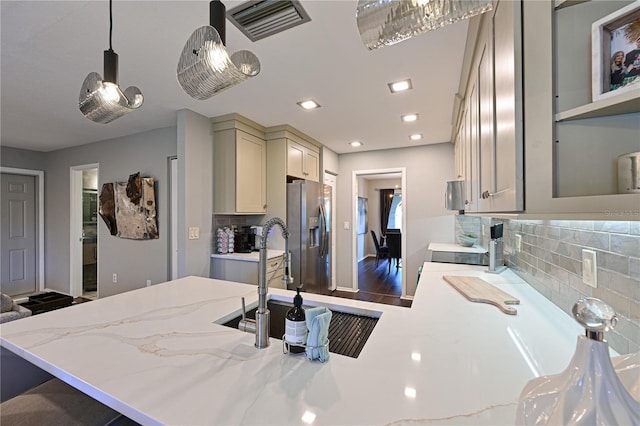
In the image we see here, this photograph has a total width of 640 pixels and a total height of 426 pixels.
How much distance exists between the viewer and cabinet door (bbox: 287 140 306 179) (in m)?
3.34

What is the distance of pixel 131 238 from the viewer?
336 centimetres

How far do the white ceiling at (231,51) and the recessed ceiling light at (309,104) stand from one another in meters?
0.08

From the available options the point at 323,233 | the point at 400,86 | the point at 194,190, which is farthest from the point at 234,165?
the point at 400,86

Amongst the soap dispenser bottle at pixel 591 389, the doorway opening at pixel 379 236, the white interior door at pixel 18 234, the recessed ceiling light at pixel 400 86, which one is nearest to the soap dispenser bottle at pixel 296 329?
the soap dispenser bottle at pixel 591 389

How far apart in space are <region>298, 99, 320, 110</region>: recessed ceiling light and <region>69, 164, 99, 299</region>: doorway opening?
3.36 meters

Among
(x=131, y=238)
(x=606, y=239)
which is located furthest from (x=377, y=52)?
(x=131, y=238)

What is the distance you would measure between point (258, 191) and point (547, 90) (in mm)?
2887

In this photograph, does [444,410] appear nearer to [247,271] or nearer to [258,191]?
[247,271]

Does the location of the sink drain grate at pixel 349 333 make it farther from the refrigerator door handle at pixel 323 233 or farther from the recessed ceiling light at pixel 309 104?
the refrigerator door handle at pixel 323 233

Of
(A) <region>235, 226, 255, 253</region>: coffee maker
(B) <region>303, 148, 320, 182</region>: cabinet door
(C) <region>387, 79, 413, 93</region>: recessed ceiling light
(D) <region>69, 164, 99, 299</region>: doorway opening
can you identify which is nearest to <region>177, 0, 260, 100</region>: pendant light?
(C) <region>387, 79, 413, 93</region>: recessed ceiling light

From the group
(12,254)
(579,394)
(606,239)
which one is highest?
(606,239)

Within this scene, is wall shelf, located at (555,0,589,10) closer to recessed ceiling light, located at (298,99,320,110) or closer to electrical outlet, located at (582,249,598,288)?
electrical outlet, located at (582,249,598,288)

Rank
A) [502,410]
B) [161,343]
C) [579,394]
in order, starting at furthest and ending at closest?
[161,343]
[502,410]
[579,394]

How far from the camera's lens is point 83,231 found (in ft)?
14.2
